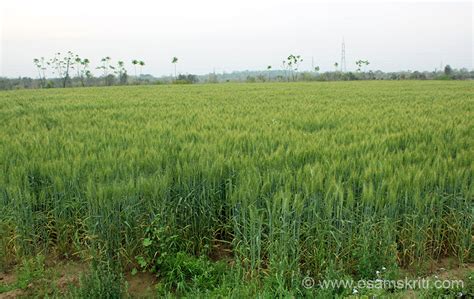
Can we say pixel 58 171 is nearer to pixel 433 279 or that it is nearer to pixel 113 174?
pixel 113 174

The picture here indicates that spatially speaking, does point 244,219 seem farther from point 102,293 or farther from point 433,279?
point 433,279

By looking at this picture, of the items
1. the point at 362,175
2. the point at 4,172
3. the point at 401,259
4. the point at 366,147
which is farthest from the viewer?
the point at 366,147

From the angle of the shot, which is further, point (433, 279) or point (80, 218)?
point (80, 218)

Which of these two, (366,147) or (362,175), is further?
(366,147)

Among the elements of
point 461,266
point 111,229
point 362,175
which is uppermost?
point 362,175

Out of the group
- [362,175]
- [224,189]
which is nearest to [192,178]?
[224,189]

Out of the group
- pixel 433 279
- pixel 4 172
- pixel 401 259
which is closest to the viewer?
pixel 433 279

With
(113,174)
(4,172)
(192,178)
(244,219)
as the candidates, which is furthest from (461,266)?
(4,172)

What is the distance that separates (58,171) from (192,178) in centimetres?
144

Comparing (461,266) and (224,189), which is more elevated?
(224,189)

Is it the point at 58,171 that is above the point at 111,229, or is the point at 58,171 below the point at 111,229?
above

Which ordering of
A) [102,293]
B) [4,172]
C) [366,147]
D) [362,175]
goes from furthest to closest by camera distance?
1. [366,147]
2. [4,172]
3. [362,175]
4. [102,293]

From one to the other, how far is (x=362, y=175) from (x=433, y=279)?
3.76ft

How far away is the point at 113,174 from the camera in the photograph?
4.35 metres
